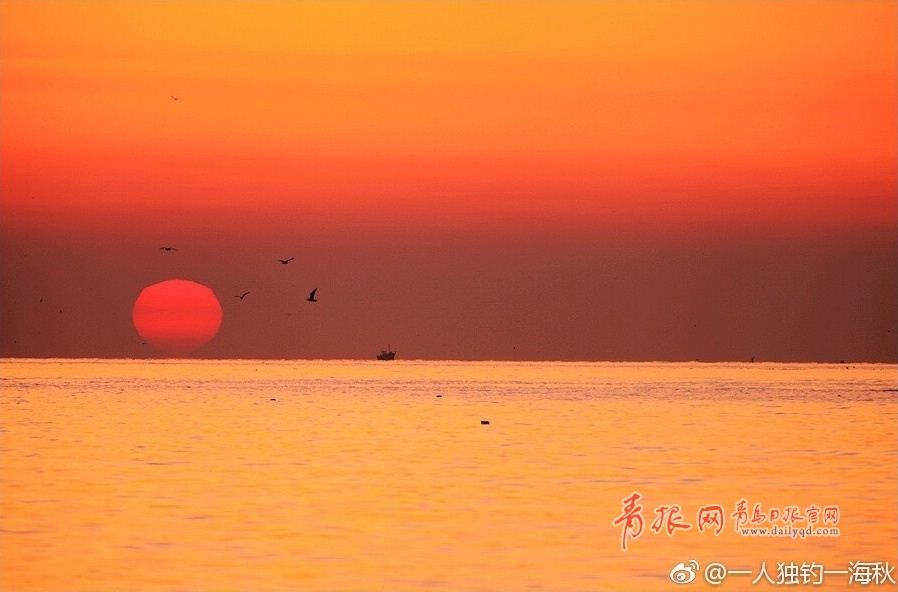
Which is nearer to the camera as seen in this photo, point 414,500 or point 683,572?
point 683,572

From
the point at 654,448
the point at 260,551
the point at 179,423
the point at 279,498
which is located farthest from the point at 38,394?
the point at 260,551

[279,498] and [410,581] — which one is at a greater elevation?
[279,498]

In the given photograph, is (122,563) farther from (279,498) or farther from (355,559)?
(279,498)

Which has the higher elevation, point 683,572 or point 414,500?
point 414,500

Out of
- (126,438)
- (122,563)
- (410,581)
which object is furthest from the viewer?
(126,438)

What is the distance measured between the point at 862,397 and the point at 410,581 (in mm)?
97626

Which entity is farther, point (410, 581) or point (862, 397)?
point (862, 397)

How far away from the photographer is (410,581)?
1047 inches

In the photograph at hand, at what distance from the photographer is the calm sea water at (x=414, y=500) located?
2769 centimetres

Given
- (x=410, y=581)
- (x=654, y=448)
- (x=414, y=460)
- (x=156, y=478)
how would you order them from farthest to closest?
(x=654, y=448)
(x=414, y=460)
(x=156, y=478)
(x=410, y=581)

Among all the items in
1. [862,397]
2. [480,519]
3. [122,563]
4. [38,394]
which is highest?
[862,397]

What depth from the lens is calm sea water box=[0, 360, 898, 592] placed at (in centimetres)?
2769

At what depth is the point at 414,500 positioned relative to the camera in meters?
37.7

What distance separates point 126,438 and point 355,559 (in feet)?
110
